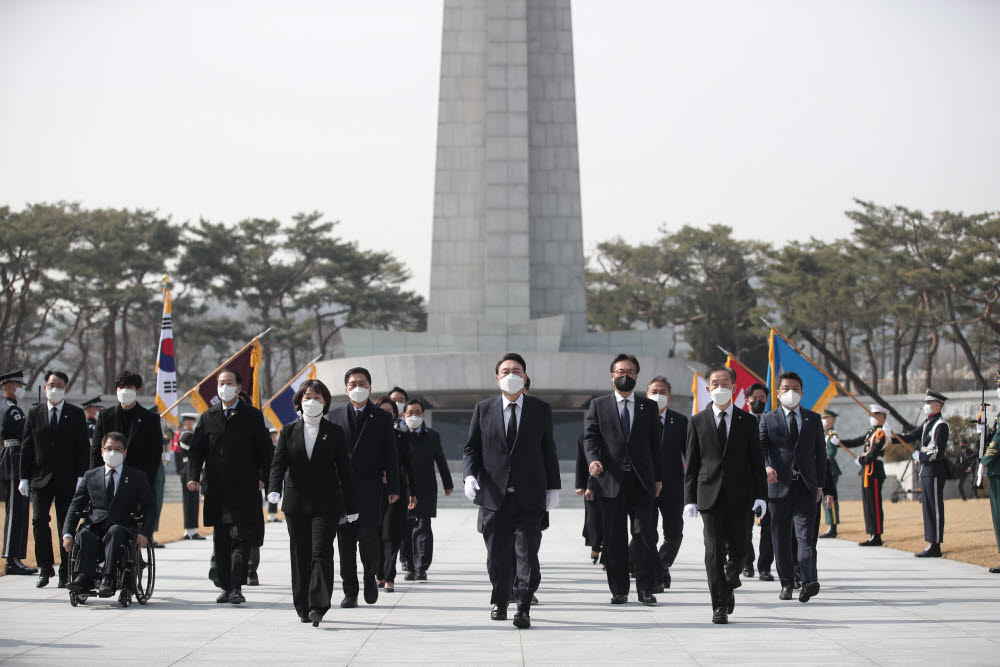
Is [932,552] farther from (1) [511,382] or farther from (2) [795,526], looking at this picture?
(1) [511,382]

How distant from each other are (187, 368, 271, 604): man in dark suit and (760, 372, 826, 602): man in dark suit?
12.5ft

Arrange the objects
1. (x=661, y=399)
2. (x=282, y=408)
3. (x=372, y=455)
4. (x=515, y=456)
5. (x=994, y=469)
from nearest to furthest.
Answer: (x=515, y=456) → (x=372, y=455) → (x=661, y=399) → (x=994, y=469) → (x=282, y=408)

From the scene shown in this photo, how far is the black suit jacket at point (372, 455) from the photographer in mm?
8797

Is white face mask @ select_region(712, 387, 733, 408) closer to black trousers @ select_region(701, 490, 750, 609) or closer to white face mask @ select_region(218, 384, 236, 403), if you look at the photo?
black trousers @ select_region(701, 490, 750, 609)

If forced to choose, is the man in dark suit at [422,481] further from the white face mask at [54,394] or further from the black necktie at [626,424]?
the white face mask at [54,394]

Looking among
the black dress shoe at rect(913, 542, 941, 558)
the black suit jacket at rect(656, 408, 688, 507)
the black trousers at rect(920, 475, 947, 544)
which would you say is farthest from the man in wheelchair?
the black dress shoe at rect(913, 542, 941, 558)

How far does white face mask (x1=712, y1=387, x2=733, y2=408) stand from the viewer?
8062 mm

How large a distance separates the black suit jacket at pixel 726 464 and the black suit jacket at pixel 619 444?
42 cm

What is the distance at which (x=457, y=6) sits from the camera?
35.6 meters

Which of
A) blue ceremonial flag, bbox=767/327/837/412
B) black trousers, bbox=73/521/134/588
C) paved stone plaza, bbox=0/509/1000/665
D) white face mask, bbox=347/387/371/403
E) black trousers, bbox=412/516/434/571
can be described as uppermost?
blue ceremonial flag, bbox=767/327/837/412

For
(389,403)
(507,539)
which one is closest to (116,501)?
(389,403)

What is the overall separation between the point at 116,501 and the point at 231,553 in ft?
3.00

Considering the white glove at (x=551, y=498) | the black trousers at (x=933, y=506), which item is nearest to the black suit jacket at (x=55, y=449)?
the white glove at (x=551, y=498)

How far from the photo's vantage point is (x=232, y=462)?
8.72 m
